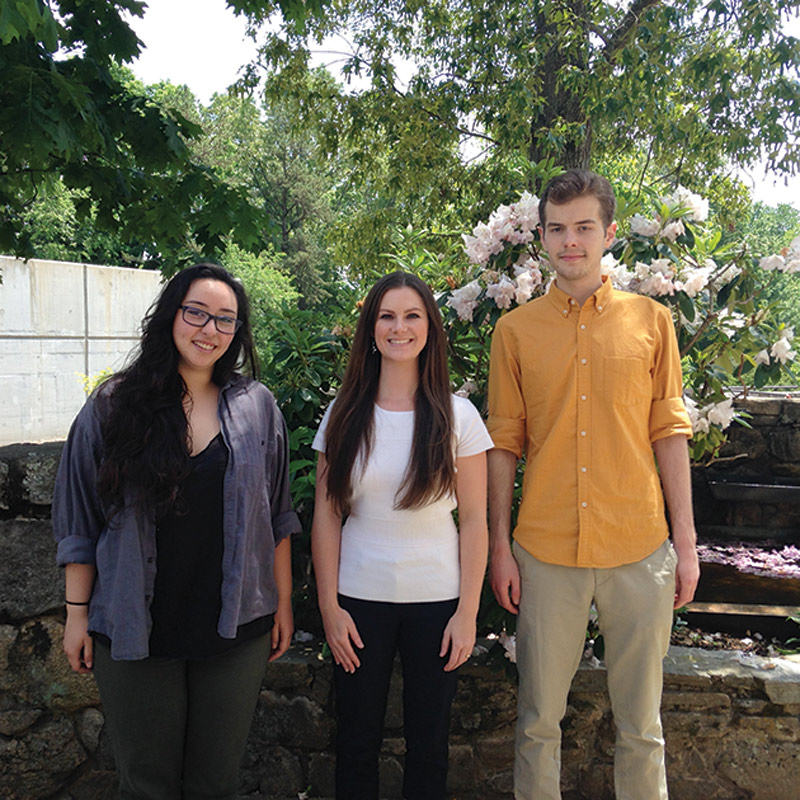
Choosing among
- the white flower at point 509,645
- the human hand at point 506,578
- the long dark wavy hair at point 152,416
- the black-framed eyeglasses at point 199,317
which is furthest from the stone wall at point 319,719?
the black-framed eyeglasses at point 199,317

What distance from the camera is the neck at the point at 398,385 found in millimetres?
2203

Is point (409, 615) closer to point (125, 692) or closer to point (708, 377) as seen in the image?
point (125, 692)

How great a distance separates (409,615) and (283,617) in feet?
1.14

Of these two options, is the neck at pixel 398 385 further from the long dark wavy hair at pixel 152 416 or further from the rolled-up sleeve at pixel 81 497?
the rolled-up sleeve at pixel 81 497

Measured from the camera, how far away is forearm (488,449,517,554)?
2.24 m

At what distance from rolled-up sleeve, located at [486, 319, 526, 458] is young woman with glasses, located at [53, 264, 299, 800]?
2.16ft

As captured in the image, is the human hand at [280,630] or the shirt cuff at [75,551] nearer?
the shirt cuff at [75,551]

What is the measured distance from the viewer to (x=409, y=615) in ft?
6.87

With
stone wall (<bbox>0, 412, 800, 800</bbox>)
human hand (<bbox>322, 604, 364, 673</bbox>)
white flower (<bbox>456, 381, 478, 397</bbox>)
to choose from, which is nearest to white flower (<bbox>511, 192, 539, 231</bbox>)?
white flower (<bbox>456, 381, 478, 397</bbox>)

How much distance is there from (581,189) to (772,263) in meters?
1.03

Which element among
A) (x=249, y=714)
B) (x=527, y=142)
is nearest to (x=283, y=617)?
(x=249, y=714)

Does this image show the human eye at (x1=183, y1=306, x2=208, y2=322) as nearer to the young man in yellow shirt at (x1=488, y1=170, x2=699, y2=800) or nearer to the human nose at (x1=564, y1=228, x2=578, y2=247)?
the young man in yellow shirt at (x1=488, y1=170, x2=699, y2=800)

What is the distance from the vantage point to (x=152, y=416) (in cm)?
193

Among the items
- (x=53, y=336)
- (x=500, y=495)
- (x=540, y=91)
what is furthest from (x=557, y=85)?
(x=53, y=336)
